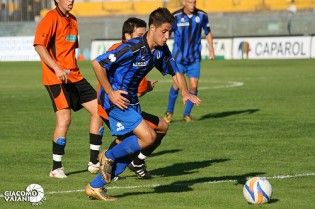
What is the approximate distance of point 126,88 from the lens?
8.45 meters

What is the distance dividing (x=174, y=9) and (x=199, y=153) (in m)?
39.7

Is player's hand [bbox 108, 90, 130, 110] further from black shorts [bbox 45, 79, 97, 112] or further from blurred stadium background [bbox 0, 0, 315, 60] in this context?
blurred stadium background [bbox 0, 0, 315, 60]

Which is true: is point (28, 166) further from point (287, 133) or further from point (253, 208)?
point (287, 133)

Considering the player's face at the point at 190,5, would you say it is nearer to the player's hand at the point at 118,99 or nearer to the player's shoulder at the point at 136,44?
the player's shoulder at the point at 136,44

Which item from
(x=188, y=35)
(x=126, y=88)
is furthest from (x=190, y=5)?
(x=126, y=88)

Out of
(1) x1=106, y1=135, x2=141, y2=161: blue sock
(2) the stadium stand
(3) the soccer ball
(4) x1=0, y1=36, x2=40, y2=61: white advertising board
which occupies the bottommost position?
(4) x1=0, y1=36, x2=40, y2=61: white advertising board

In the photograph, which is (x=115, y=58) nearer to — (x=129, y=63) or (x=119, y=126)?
(x=129, y=63)

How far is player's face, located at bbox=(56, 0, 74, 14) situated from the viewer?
33.6 ft

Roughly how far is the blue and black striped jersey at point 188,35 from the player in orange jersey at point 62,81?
676 cm

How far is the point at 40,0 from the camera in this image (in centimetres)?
5384

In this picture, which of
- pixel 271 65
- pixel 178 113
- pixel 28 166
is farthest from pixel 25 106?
pixel 271 65

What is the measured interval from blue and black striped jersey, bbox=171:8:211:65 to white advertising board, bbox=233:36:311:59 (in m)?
22.7

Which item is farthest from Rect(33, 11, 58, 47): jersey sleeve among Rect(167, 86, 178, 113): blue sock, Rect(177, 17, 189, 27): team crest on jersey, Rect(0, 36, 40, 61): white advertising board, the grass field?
Rect(0, 36, 40, 61): white advertising board

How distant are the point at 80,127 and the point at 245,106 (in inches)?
192
